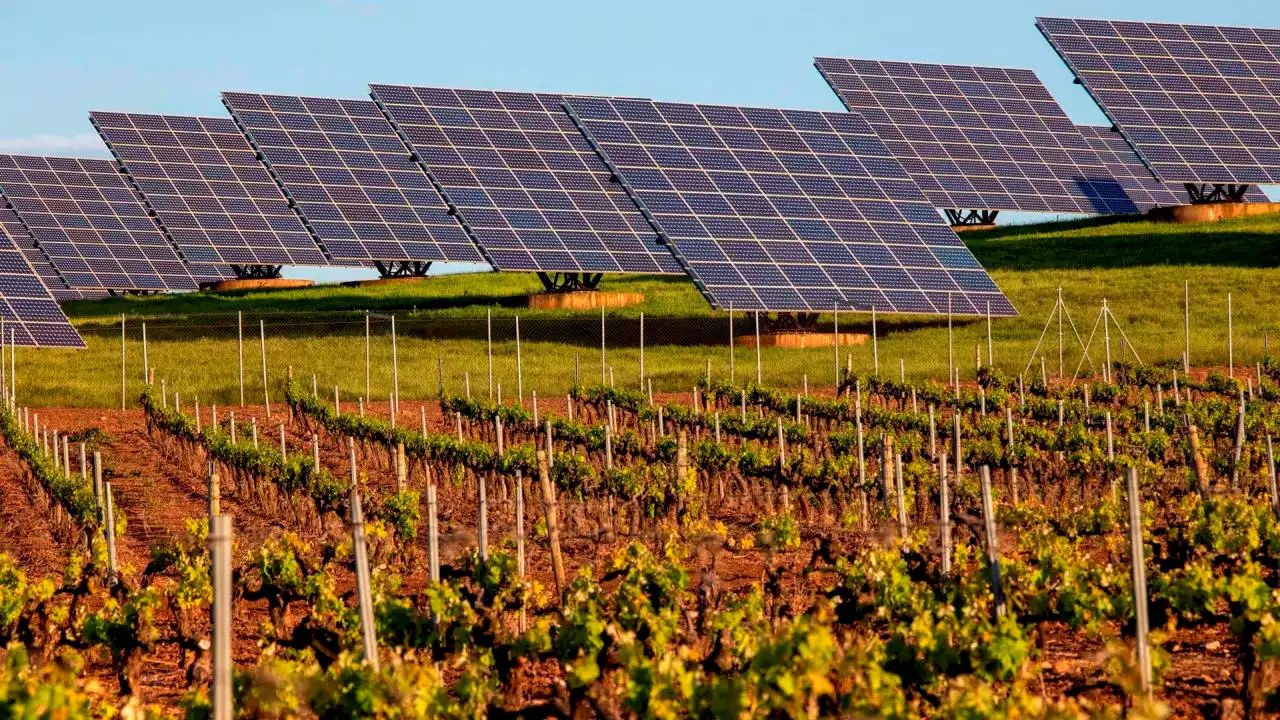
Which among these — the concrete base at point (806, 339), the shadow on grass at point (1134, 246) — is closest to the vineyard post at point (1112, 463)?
the concrete base at point (806, 339)

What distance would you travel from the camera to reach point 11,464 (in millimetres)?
25641

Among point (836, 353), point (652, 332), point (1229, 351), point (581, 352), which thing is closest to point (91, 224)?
point (652, 332)

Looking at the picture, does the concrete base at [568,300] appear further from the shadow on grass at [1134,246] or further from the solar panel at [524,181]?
the shadow on grass at [1134,246]

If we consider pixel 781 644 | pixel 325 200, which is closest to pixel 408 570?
pixel 781 644

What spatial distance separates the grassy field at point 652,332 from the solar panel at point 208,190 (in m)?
6.58

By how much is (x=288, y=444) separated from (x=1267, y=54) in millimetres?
37487

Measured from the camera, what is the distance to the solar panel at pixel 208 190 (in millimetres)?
60719

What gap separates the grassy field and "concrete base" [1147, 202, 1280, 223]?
1.49m

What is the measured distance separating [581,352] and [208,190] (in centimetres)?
2946

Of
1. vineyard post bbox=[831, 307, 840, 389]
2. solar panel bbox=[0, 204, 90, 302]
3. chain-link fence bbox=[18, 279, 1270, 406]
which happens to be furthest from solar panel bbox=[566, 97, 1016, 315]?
solar panel bbox=[0, 204, 90, 302]

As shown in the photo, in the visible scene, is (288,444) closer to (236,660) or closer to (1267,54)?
(236,660)

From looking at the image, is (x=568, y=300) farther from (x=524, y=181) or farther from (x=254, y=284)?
(x=254, y=284)

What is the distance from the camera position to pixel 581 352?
3828 cm

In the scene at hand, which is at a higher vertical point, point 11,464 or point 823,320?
point 823,320
